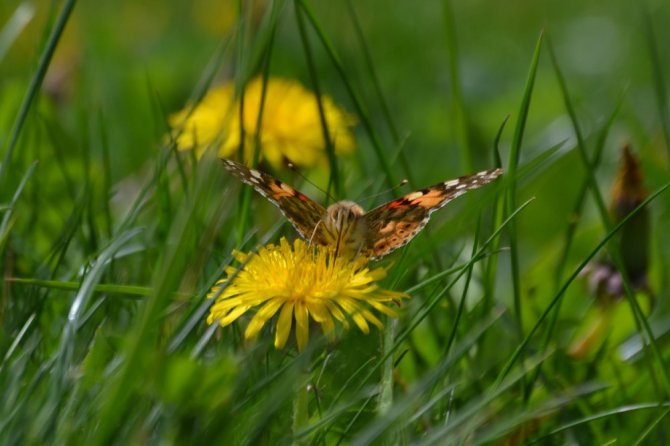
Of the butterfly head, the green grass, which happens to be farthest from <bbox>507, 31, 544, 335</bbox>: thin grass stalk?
the butterfly head

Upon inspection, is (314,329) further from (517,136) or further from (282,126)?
(282,126)

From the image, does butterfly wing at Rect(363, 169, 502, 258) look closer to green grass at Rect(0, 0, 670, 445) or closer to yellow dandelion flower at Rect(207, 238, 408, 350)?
green grass at Rect(0, 0, 670, 445)

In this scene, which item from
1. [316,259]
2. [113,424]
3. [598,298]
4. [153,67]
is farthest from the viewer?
[153,67]

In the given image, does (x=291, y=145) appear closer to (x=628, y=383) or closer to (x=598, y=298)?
(x=598, y=298)

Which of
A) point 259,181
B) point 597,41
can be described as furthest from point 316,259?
point 597,41

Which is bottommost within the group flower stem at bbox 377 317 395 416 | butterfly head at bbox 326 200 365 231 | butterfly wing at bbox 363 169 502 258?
flower stem at bbox 377 317 395 416

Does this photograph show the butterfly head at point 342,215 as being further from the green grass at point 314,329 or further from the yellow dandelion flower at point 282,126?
the yellow dandelion flower at point 282,126
